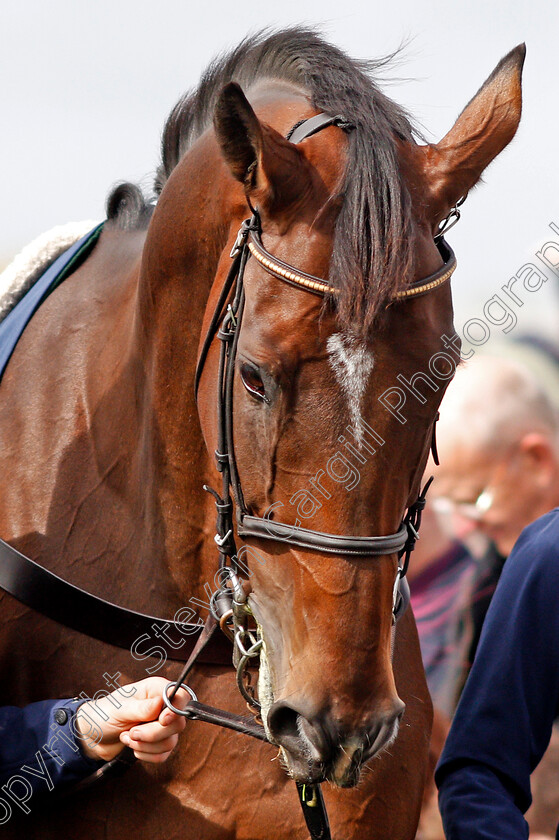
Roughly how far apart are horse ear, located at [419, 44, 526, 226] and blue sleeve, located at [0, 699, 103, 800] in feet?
5.23

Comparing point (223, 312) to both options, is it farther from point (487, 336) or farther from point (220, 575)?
point (487, 336)

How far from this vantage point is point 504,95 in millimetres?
2535

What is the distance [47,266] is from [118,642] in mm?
1423

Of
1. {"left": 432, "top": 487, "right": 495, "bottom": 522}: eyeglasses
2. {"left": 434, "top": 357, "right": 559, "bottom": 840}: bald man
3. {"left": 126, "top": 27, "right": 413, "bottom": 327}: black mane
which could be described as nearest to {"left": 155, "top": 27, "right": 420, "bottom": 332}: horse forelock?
{"left": 126, "top": 27, "right": 413, "bottom": 327}: black mane

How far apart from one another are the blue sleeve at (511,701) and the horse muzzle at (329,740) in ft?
1.07

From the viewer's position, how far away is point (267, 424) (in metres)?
2.25

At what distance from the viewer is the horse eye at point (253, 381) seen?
7.40 ft

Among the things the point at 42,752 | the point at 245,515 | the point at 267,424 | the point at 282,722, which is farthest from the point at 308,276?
the point at 42,752

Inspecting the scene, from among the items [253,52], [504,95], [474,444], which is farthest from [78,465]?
[474,444]

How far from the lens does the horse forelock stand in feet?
7.16

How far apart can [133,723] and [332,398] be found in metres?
1.00

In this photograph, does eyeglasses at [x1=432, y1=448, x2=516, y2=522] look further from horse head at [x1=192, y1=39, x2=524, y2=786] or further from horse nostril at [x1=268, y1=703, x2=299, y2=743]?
horse nostril at [x1=268, y1=703, x2=299, y2=743]

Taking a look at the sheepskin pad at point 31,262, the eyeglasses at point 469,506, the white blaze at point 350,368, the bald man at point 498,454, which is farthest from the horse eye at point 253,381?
the eyeglasses at point 469,506

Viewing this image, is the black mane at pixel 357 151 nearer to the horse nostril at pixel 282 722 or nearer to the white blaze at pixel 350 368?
the white blaze at pixel 350 368
